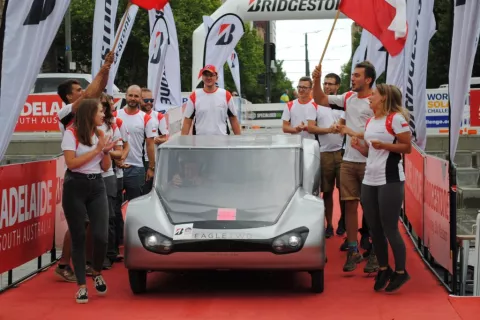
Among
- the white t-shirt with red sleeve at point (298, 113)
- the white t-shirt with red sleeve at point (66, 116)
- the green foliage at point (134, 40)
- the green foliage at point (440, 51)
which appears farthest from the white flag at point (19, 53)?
the green foliage at point (440, 51)

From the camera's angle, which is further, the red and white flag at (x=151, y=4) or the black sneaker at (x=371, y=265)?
the red and white flag at (x=151, y=4)

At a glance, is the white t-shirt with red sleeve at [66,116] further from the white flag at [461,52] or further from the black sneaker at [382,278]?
the white flag at [461,52]

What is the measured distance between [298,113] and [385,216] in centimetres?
395

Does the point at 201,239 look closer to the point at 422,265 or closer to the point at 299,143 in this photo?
the point at 299,143

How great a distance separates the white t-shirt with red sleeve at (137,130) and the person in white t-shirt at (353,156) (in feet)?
8.59

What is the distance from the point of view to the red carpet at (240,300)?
8.52m

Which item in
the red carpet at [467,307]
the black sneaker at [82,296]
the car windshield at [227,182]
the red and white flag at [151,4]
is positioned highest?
the red and white flag at [151,4]

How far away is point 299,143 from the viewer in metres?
10.5

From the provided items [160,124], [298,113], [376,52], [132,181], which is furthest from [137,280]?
[376,52]

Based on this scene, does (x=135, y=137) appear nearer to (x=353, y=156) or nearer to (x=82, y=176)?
(x=353, y=156)

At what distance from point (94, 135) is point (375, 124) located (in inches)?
106

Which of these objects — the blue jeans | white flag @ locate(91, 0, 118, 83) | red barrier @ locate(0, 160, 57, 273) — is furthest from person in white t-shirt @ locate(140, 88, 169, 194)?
red barrier @ locate(0, 160, 57, 273)

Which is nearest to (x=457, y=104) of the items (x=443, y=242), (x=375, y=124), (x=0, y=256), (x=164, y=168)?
(x=375, y=124)

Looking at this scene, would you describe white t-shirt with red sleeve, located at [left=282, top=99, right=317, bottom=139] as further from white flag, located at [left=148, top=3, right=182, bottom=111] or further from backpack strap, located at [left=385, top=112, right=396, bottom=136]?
white flag, located at [left=148, top=3, right=182, bottom=111]
